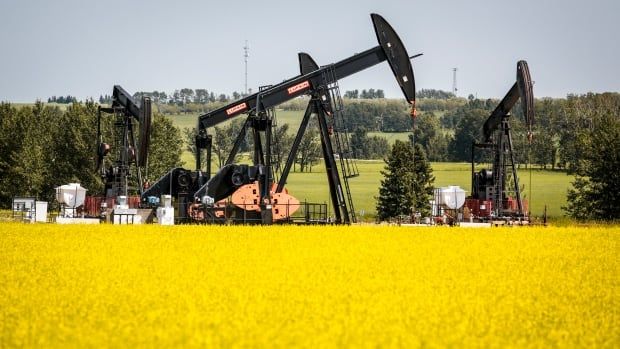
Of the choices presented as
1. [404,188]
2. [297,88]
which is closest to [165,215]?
[297,88]

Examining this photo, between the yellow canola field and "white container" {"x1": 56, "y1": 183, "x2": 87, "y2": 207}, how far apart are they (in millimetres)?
16850

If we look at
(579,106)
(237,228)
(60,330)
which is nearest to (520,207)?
(237,228)

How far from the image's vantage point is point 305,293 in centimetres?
1750

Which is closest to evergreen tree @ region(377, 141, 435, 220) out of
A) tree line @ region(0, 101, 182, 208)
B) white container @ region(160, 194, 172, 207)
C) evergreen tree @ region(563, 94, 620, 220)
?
evergreen tree @ region(563, 94, 620, 220)

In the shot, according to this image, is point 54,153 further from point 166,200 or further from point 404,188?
point 166,200

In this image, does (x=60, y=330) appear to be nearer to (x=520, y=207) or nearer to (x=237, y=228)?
(x=237, y=228)

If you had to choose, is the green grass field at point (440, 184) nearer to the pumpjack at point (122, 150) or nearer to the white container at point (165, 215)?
the pumpjack at point (122, 150)

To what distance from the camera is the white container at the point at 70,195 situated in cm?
4716

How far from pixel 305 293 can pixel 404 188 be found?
58456mm

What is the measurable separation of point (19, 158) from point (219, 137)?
67584 millimetres

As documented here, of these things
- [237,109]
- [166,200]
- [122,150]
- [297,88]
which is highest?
[297,88]

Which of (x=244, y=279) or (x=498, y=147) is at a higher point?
(x=498, y=147)

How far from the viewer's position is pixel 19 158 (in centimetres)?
7862

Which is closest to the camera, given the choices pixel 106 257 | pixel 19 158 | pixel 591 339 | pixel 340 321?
pixel 591 339
